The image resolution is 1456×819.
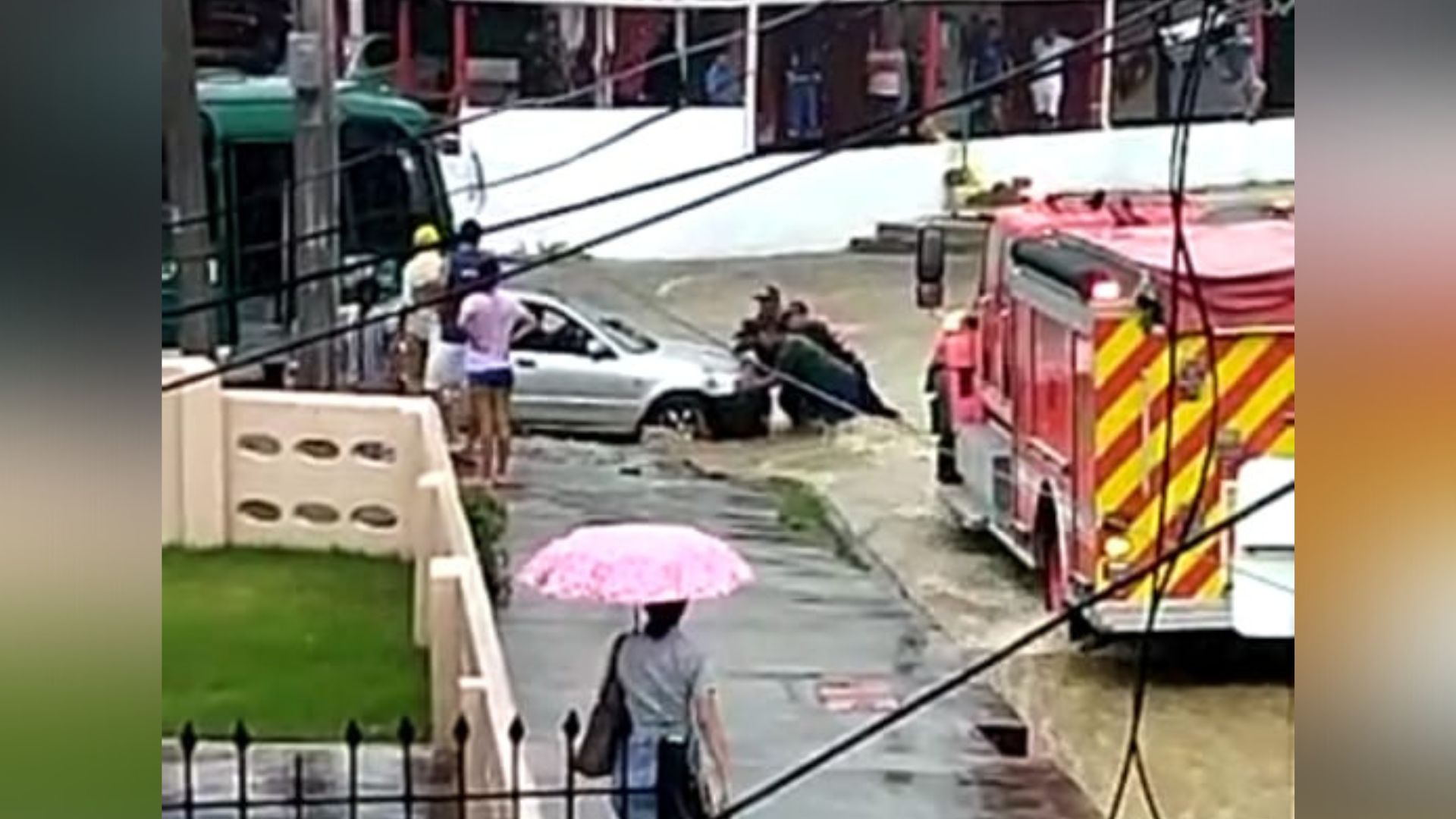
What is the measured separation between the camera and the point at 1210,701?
2.21 meters

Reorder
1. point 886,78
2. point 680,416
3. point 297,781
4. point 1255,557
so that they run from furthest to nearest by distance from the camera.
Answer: point 680,416 → point 297,781 → point 886,78 → point 1255,557

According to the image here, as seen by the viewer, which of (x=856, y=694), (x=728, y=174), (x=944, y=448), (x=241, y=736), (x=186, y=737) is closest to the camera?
(x=186, y=737)

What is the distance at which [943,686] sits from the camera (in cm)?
247

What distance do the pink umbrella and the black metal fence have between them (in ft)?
0.46

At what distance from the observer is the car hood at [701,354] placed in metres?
1.98

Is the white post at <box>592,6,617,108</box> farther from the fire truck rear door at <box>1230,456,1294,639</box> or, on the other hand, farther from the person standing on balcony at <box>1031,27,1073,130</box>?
the fire truck rear door at <box>1230,456,1294,639</box>

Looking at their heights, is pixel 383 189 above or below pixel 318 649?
above

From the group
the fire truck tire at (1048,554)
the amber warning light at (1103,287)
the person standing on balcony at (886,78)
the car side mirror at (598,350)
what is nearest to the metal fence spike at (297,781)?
the car side mirror at (598,350)

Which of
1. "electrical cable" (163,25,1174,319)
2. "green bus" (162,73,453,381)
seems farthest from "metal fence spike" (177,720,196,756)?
"electrical cable" (163,25,1174,319)

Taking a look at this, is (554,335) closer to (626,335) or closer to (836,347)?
(626,335)

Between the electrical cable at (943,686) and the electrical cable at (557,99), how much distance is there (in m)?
0.61

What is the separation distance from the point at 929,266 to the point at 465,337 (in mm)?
444

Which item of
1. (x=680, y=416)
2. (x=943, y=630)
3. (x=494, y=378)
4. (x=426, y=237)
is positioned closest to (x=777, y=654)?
(x=943, y=630)

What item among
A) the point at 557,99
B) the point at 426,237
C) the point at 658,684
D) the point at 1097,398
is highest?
the point at 557,99
